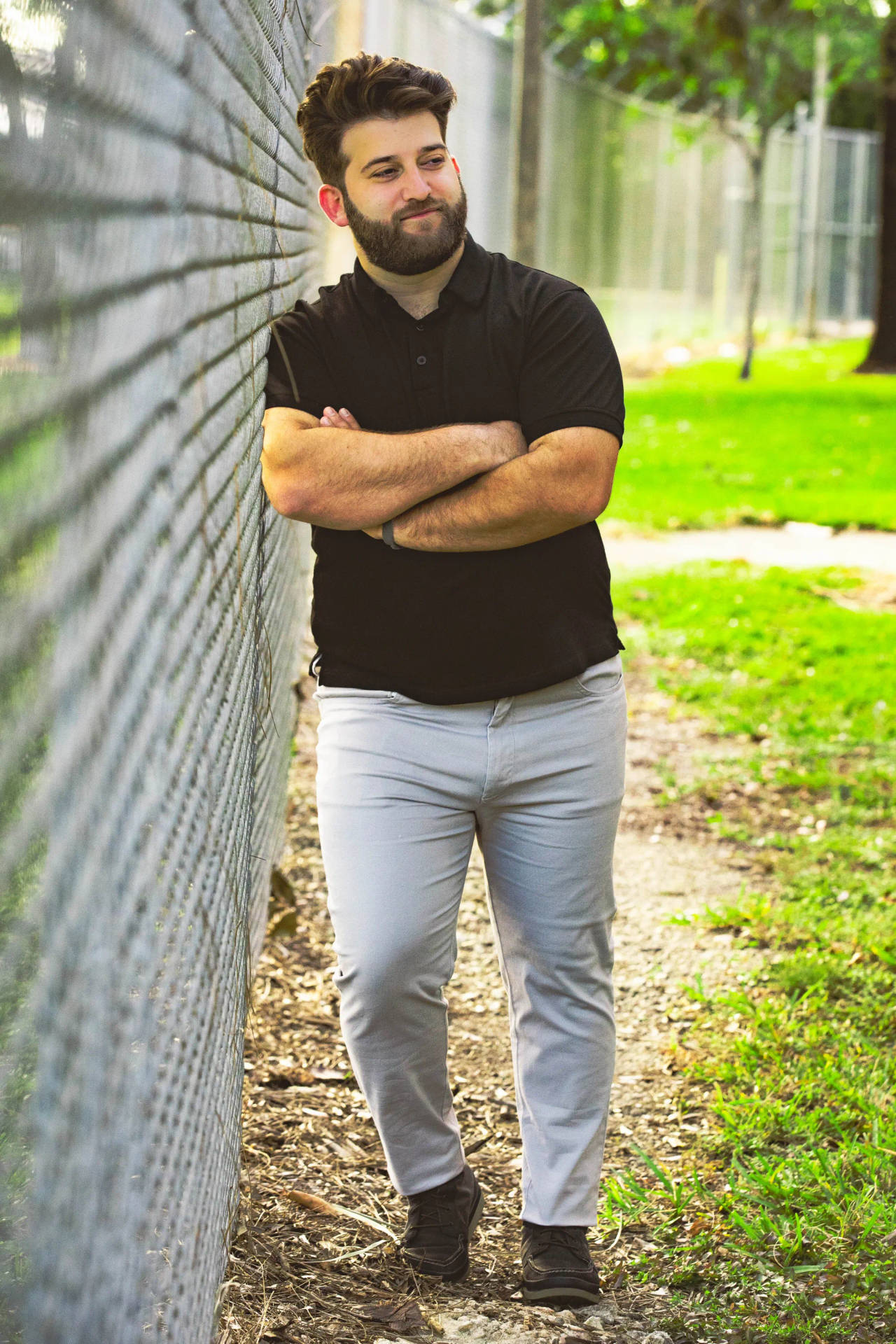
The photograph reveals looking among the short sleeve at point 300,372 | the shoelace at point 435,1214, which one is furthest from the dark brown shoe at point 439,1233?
the short sleeve at point 300,372

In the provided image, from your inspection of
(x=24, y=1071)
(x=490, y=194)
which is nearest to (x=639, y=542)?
(x=490, y=194)

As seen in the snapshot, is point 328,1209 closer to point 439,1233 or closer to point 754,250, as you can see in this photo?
point 439,1233

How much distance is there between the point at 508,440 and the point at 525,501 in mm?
182

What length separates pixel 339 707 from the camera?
2.92 meters

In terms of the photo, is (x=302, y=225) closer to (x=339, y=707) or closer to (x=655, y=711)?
(x=339, y=707)

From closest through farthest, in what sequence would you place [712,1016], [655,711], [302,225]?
[712,1016], [302,225], [655,711]

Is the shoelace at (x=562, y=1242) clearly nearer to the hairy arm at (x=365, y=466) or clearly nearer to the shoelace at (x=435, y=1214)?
the shoelace at (x=435, y=1214)

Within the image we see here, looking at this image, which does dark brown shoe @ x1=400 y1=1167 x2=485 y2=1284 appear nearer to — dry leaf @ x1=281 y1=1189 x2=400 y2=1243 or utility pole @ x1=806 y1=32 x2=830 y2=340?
dry leaf @ x1=281 y1=1189 x2=400 y2=1243

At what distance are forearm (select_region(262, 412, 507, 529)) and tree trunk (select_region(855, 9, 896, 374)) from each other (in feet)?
69.2

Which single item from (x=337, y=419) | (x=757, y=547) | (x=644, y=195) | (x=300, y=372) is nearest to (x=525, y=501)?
(x=337, y=419)

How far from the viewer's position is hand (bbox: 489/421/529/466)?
2857mm

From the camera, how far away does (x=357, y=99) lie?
9.46 feet

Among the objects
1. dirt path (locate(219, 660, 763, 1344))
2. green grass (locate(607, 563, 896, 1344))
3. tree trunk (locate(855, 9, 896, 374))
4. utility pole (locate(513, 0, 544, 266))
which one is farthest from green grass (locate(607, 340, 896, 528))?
dirt path (locate(219, 660, 763, 1344))

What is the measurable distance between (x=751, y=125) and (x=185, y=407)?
121 feet
